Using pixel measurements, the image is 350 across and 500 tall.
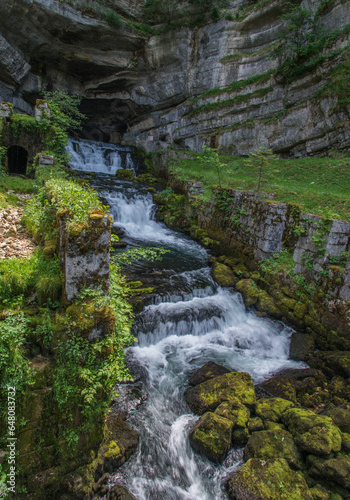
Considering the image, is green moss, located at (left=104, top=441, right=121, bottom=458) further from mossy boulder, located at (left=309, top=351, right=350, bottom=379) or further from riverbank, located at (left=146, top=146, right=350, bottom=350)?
riverbank, located at (left=146, top=146, right=350, bottom=350)

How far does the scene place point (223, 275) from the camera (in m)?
9.75

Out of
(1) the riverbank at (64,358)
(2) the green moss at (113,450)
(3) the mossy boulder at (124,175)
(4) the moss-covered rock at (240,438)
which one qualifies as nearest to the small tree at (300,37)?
(3) the mossy boulder at (124,175)

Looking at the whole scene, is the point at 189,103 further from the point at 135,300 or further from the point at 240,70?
the point at 135,300

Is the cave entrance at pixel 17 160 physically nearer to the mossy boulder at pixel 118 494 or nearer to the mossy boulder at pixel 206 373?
the mossy boulder at pixel 206 373

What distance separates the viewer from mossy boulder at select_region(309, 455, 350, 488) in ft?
12.6

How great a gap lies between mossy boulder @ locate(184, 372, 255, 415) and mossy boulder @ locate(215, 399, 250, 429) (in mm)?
178

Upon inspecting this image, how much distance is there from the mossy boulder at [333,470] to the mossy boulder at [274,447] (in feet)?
0.84

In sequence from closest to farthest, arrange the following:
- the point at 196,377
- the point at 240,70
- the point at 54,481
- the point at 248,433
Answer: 1. the point at 54,481
2. the point at 248,433
3. the point at 196,377
4. the point at 240,70

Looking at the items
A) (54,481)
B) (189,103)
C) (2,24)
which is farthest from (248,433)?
(2,24)

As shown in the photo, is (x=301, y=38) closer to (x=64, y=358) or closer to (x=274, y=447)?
(x=274, y=447)

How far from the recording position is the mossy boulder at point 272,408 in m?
4.90

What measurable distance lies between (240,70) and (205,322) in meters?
24.6

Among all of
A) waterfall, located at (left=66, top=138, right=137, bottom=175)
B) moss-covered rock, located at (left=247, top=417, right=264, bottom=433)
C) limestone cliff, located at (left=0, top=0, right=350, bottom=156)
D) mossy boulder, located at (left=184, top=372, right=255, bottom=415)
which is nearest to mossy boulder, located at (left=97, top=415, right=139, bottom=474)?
mossy boulder, located at (left=184, top=372, right=255, bottom=415)

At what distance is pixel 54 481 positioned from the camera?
125 inches
